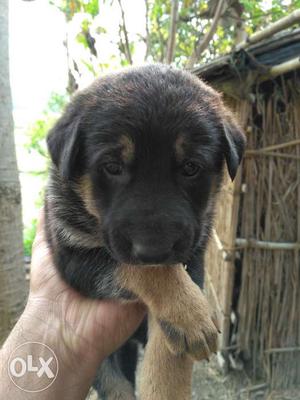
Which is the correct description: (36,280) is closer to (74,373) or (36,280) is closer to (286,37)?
(74,373)

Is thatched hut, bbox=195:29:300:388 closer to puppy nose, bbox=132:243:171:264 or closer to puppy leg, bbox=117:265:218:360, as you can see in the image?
puppy leg, bbox=117:265:218:360

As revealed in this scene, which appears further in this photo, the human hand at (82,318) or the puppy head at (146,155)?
the human hand at (82,318)

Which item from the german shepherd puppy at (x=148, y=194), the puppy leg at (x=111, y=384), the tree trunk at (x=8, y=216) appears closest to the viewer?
the german shepherd puppy at (x=148, y=194)

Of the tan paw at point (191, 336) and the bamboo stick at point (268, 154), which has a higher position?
the bamboo stick at point (268, 154)

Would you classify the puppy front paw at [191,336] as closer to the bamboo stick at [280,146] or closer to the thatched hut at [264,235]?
the thatched hut at [264,235]

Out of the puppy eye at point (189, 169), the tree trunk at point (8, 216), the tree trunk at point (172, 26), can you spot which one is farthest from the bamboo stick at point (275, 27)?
the tree trunk at point (8, 216)

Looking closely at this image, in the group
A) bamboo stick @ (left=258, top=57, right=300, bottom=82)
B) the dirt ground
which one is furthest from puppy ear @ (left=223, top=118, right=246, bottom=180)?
the dirt ground

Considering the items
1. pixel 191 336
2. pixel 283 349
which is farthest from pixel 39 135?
pixel 191 336
